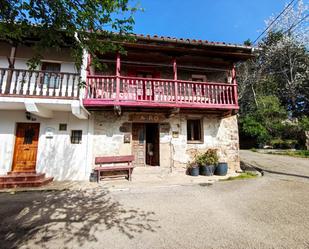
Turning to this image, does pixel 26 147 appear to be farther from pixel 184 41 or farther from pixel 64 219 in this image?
pixel 184 41

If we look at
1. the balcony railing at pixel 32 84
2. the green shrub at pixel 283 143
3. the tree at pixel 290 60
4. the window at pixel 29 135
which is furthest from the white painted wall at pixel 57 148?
the tree at pixel 290 60

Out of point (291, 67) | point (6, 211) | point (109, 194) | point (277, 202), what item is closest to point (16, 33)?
point (6, 211)

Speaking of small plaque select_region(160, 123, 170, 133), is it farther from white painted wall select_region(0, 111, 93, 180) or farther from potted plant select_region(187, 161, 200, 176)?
white painted wall select_region(0, 111, 93, 180)

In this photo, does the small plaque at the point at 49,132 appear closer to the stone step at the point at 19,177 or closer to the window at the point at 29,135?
the window at the point at 29,135

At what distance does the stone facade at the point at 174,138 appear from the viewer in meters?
7.53

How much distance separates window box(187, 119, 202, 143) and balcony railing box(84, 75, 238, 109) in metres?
1.38

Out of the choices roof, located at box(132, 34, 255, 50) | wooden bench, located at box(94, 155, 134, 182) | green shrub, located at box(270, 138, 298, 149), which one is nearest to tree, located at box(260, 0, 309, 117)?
green shrub, located at box(270, 138, 298, 149)

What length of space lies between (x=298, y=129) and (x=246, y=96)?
23.6 ft

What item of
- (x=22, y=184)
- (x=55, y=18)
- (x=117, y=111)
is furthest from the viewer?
(x=117, y=111)

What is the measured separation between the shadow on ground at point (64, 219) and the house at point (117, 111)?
8.20 feet

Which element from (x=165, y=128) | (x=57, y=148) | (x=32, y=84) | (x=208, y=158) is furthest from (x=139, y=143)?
(x=32, y=84)

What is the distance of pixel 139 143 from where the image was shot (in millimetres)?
8203

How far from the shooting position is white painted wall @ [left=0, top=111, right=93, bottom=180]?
6.88m

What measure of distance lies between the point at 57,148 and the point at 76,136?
851 mm
